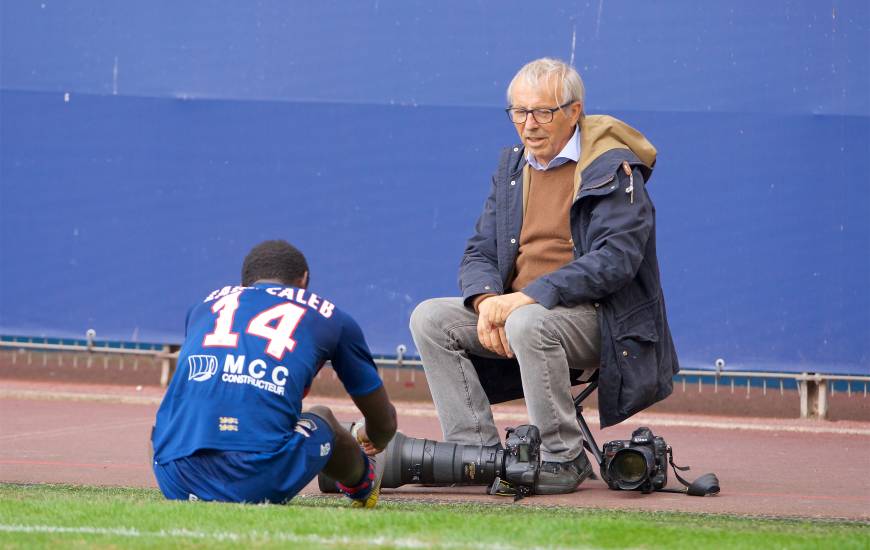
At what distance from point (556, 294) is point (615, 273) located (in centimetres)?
23

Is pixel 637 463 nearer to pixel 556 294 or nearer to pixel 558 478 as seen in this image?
pixel 558 478

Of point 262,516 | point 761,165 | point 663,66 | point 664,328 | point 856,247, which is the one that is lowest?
point 262,516

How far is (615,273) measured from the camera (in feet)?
15.1

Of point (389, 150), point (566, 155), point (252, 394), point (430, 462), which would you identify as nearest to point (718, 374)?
point (389, 150)

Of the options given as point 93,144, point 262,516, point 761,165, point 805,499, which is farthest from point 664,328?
point 93,144

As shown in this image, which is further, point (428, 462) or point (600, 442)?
point (600, 442)

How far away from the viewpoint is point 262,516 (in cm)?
344

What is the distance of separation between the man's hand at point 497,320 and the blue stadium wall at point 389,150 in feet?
8.47

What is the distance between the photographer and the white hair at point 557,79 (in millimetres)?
4891

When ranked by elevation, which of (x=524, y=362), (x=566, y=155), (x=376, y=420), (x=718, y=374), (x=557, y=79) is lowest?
(x=376, y=420)

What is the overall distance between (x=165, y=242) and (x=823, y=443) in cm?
385

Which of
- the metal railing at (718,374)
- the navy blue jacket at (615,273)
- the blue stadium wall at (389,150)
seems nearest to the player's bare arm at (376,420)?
the navy blue jacket at (615,273)

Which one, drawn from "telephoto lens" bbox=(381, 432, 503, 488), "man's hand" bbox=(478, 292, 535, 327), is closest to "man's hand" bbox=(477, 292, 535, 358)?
"man's hand" bbox=(478, 292, 535, 327)

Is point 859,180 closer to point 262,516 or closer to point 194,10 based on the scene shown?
point 194,10
